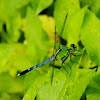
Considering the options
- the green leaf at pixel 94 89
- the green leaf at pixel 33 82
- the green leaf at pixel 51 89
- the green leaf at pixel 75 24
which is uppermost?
the green leaf at pixel 75 24

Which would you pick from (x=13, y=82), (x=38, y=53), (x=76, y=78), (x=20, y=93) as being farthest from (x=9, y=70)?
(x=76, y=78)

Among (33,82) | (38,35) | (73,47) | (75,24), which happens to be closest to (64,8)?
(75,24)

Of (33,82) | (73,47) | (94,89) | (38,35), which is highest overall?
(38,35)

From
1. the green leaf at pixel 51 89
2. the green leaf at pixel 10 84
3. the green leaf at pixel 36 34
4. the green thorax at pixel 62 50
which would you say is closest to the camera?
the green leaf at pixel 51 89

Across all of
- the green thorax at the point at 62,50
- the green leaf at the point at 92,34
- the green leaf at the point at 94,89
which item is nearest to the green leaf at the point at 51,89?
the green leaf at the point at 94,89

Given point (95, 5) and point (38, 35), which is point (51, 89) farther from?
point (95, 5)

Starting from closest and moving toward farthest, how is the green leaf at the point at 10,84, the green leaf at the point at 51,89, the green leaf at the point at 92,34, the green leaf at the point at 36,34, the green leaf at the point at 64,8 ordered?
the green leaf at the point at 51,89 < the green leaf at the point at 92,34 < the green leaf at the point at 64,8 < the green leaf at the point at 36,34 < the green leaf at the point at 10,84

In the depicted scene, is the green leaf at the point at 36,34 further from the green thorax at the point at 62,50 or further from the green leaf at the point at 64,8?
the green leaf at the point at 64,8
